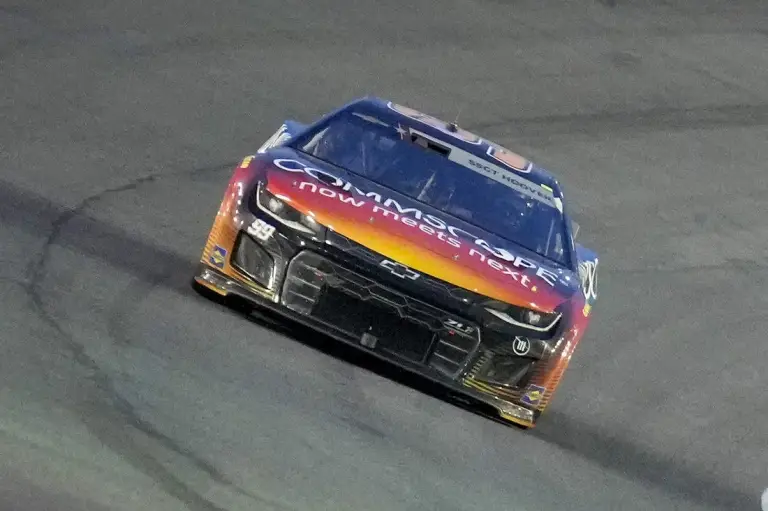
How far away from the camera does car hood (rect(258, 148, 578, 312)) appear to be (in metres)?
6.55

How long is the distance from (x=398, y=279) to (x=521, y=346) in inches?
30.1

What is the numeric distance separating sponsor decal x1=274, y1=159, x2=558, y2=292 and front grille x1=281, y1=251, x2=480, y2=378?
0.41 meters

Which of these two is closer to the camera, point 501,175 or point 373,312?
point 373,312

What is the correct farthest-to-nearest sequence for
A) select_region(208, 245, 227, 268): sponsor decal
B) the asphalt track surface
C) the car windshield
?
the car windshield < select_region(208, 245, 227, 268): sponsor decal < the asphalt track surface

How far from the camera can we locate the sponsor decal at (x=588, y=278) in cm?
748

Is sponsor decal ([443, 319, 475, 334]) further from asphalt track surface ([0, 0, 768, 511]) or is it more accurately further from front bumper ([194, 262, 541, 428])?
asphalt track surface ([0, 0, 768, 511])

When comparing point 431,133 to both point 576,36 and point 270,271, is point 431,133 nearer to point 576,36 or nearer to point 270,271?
point 270,271

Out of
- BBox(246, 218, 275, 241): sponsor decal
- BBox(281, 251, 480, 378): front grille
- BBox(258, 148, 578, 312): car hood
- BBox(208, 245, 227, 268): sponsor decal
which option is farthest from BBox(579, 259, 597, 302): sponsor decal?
BBox(208, 245, 227, 268): sponsor decal

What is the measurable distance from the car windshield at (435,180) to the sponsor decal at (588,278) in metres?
0.21

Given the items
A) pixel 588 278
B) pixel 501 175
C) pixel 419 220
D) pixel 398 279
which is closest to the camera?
pixel 398 279

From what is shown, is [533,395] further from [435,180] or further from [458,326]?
[435,180]

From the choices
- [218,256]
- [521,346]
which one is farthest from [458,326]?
[218,256]

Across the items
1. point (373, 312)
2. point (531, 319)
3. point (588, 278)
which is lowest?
point (588, 278)

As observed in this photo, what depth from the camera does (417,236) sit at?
6.68 m
